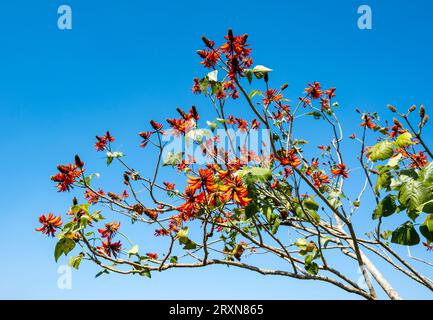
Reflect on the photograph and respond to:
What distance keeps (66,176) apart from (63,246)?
0.77 metres

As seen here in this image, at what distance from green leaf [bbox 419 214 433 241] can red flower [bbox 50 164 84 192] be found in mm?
2350

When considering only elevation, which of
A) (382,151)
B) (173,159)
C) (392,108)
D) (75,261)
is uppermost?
(392,108)

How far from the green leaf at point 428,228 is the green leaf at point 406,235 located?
0.34ft

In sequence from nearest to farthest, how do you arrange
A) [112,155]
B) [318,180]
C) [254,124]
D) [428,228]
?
[428,228] < [112,155] < [254,124] < [318,180]

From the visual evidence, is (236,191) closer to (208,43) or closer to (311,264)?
(311,264)

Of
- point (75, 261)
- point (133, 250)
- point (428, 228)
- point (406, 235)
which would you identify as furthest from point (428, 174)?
point (75, 261)

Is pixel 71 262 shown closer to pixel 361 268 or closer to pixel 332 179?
pixel 361 268

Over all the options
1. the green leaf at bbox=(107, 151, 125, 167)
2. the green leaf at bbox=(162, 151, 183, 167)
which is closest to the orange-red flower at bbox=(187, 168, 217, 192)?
the green leaf at bbox=(162, 151, 183, 167)

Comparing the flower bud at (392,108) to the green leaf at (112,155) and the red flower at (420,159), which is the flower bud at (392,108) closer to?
the red flower at (420,159)

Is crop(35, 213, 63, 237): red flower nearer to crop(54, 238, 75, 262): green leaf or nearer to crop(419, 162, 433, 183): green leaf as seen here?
crop(54, 238, 75, 262): green leaf

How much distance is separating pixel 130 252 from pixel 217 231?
5.18 feet

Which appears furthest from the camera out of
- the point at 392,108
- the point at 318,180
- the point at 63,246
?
the point at 318,180

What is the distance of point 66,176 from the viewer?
2.82 meters

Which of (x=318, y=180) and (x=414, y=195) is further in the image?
(x=318, y=180)
